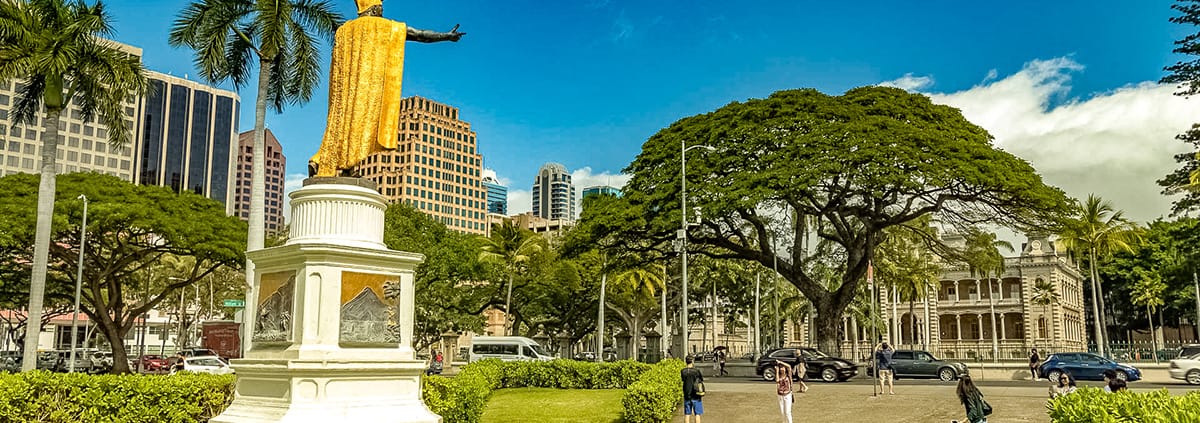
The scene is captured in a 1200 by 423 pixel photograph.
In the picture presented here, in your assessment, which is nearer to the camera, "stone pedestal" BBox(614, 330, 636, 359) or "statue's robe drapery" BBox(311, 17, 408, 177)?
"statue's robe drapery" BBox(311, 17, 408, 177)

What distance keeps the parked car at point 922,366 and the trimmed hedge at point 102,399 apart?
26881 mm

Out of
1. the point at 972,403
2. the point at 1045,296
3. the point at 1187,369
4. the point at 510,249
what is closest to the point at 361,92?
the point at 972,403

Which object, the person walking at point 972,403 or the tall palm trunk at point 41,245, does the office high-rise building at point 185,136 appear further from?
the person walking at point 972,403

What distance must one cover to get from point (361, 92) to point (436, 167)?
128m

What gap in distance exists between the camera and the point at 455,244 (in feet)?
160

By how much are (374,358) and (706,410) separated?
12.7 metres

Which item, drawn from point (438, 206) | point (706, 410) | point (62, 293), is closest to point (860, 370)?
point (706, 410)

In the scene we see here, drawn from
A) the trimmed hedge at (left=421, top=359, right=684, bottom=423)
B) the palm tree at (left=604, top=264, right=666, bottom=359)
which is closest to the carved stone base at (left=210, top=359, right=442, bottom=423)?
the trimmed hedge at (left=421, top=359, right=684, bottom=423)

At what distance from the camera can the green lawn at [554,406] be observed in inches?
757

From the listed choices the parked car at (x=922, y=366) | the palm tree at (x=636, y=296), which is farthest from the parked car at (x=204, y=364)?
the parked car at (x=922, y=366)

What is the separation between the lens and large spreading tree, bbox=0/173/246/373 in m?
32.6

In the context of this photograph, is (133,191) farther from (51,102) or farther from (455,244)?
(455,244)

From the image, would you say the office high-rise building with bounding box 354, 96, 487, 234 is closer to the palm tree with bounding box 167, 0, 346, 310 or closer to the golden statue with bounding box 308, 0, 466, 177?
the palm tree with bounding box 167, 0, 346, 310

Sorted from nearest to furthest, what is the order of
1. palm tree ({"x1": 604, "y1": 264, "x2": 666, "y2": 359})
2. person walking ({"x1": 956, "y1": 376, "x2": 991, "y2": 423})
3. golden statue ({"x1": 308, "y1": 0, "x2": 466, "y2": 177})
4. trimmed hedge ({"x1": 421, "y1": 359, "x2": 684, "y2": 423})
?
golden statue ({"x1": 308, "y1": 0, "x2": 466, "y2": 177})
person walking ({"x1": 956, "y1": 376, "x2": 991, "y2": 423})
trimmed hedge ({"x1": 421, "y1": 359, "x2": 684, "y2": 423})
palm tree ({"x1": 604, "y1": 264, "x2": 666, "y2": 359})
